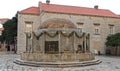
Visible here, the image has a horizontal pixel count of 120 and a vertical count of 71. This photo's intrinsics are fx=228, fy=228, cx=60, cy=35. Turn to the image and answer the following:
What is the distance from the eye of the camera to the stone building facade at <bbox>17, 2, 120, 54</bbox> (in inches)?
1427

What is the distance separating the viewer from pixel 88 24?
39.2 metres

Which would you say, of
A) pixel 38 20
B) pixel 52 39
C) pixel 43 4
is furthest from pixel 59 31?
pixel 43 4

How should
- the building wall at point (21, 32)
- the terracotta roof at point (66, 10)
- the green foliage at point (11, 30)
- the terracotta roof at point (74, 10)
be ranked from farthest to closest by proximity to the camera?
1. the green foliage at point (11, 30)
2. the terracotta roof at point (74, 10)
3. the terracotta roof at point (66, 10)
4. the building wall at point (21, 32)

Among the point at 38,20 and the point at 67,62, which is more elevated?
the point at 38,20

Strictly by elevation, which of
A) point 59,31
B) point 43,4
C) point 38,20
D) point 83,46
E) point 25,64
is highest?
point 43,4

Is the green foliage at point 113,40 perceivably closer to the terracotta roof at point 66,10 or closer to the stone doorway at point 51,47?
the terracotta roof at point 66,10

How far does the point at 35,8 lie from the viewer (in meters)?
39.6

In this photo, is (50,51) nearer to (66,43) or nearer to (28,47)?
(66,43)

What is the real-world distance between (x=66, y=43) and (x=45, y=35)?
2.14 meters

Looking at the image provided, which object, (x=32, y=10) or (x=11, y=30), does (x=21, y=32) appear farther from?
(x=11, y=30)

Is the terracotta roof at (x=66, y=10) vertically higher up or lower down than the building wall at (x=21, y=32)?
higher up

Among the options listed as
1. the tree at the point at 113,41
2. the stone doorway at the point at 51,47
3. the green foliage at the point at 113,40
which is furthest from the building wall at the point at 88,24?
the stone doorway at the point at 51,47

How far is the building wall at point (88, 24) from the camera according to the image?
1425 inches

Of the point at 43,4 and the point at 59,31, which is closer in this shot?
the point at 59,31
